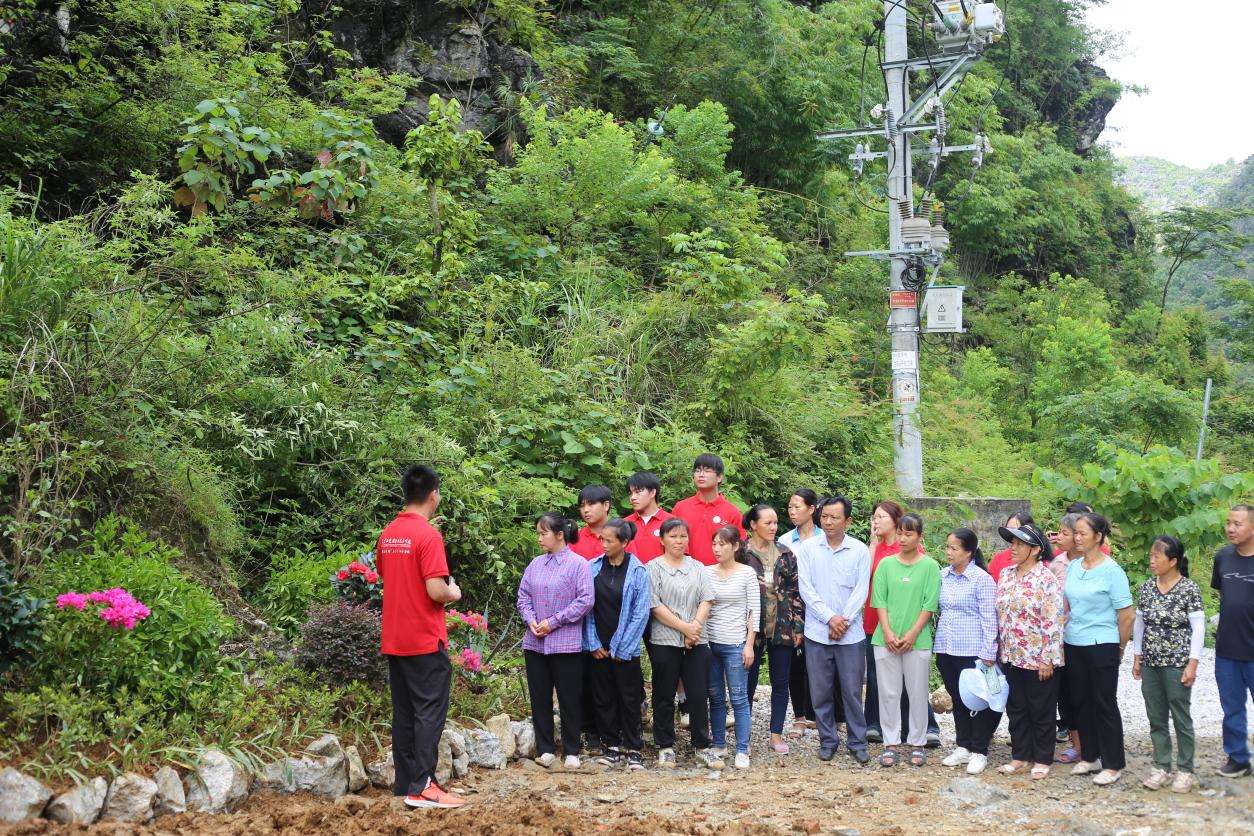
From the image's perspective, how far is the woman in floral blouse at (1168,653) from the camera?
19.8 feet

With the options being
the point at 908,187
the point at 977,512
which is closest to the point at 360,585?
the point at 977,512

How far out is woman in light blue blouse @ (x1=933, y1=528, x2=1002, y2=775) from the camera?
6.69 m

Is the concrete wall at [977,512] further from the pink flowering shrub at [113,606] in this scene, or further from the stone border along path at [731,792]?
the pink flowering shrub at [113,606]

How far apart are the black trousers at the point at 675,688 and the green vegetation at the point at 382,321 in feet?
3.30

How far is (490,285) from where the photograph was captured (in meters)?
10.8

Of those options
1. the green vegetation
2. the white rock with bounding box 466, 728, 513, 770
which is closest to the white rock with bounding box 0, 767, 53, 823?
the green vegetation

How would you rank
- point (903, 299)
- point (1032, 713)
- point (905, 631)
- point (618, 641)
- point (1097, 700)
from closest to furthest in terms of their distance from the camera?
point (1097, 700)
point (1032, 713)
point (618, 641)
point (905, 631)
point (903, 299)

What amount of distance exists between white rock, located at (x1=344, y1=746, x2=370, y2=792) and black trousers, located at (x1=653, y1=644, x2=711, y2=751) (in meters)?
2.00

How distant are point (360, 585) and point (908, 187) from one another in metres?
9.14

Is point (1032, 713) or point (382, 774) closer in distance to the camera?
point (382, 774)

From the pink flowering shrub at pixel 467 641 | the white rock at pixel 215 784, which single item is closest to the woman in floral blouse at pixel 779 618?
the pink flowering shrub at pixel 467 641

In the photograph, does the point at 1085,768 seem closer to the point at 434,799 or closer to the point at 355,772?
the point at 434,799

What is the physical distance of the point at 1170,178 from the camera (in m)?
88.5

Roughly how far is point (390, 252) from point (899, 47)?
688cm
